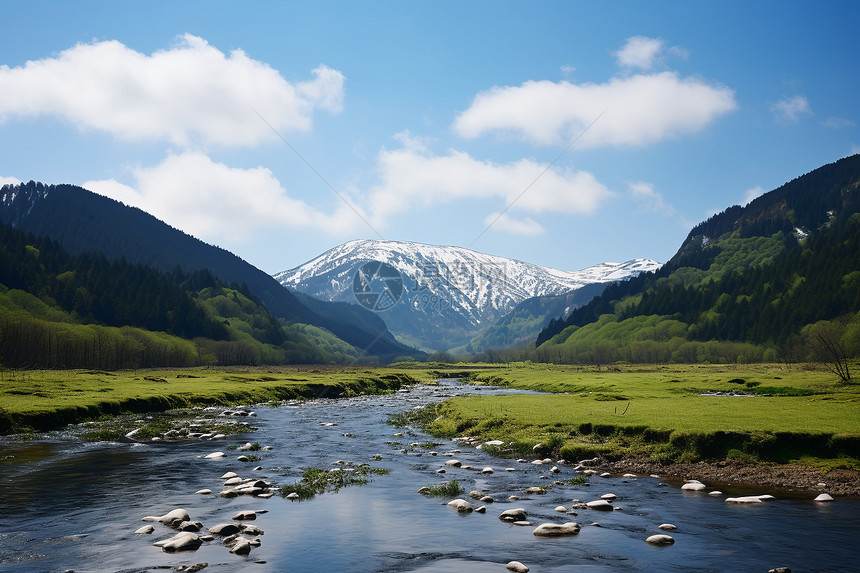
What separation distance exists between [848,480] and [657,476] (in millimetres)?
9000

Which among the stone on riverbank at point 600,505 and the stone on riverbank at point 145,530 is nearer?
the stone on riverbank at point 145,530

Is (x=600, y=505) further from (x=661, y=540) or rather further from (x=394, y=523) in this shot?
(x=394, y=523)

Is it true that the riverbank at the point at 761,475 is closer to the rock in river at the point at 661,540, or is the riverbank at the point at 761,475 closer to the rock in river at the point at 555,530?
the rock in river at the point at 661,540

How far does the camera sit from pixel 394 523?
23266mm

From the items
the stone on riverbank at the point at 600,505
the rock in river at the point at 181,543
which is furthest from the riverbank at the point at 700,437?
the rock in river at the point at 181,543

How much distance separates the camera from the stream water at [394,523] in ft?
60.5

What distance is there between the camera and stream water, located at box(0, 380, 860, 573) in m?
18.5

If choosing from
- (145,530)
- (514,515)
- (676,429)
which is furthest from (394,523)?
(676,429)

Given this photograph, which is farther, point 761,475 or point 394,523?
point 761,475

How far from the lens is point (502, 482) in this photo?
3025 cm

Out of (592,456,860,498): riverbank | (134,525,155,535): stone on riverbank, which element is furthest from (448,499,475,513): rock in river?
(134,525,155,535): stone on riverbank

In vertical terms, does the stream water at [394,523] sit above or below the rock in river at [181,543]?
below

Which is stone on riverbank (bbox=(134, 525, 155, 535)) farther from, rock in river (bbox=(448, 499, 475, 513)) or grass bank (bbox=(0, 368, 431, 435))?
grass bank (bbox=(0, 368, 431, 435))

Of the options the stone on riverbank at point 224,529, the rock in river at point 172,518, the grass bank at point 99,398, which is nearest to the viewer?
the stone on riverbank at point 224,529
